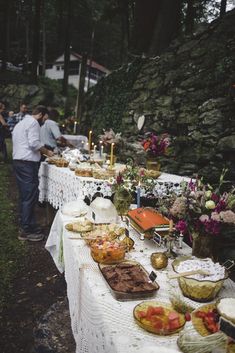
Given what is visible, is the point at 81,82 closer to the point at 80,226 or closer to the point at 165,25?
the point at 165,25

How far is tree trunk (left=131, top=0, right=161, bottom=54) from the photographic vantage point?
1322cm

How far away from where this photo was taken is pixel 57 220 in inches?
146

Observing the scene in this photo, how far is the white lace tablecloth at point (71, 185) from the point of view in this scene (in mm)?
4805

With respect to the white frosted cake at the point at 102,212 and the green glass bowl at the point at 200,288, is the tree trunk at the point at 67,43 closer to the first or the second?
the white frosted cake at the point at 102,212

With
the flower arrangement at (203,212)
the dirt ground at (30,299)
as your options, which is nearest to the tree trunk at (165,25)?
the dirt ground at (30,299)

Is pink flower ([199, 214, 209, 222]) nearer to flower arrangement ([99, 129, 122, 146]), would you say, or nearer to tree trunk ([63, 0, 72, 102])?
flower arrangement ([99, 129, 122, 146])

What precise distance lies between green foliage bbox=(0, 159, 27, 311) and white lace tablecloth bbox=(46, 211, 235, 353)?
164 centimetres

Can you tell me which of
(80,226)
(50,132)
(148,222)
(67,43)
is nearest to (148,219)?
(148,222)

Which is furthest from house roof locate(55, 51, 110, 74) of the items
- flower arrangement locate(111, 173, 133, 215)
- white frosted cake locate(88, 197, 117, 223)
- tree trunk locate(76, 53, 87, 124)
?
white frosted cake locate(88, 197, 117, 223)

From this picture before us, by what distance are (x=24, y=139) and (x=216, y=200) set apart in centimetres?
364

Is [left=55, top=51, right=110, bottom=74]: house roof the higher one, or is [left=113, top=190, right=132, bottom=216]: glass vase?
[left=55, top=51, right=110, bottom=74]: house roof

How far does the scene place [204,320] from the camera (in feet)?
5.84

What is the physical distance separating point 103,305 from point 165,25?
11912 millimetres

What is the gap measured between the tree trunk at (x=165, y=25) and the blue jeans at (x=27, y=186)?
8207mm
